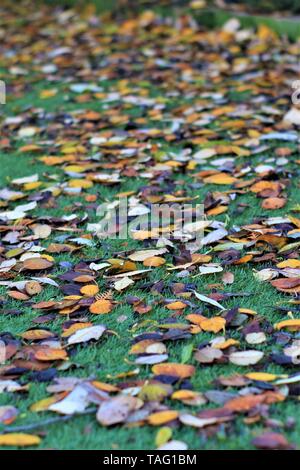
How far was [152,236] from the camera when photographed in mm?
3303

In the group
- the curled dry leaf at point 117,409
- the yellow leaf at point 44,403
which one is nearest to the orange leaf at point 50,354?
the yellow leaf at point 44,403

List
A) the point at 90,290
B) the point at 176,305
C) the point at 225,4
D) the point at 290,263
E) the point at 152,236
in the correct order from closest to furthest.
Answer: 1. the point at 176,305
2. the point at 90,290
3. the point at 290,263
4. the point at 152,236
5. the point at 225,4

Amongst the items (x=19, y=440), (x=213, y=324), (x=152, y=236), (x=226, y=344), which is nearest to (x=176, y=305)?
(x=213, y=324)

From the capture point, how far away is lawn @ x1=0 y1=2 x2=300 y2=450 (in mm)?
2223

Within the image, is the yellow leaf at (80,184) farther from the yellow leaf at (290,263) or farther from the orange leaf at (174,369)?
the orange leaf at (174,369)

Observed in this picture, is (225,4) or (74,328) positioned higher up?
(225,4)

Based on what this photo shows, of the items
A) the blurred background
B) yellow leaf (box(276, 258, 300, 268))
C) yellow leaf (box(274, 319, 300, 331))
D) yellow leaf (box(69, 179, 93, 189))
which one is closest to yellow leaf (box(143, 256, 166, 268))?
yellow leaf (box(276, 258, 300, 268))

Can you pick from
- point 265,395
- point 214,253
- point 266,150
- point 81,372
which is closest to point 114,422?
point 81,372

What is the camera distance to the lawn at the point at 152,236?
7.29ft

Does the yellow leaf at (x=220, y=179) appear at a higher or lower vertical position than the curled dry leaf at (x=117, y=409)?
lower

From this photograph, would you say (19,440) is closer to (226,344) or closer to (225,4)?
(226,344)

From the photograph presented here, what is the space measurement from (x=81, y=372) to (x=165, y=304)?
1.59 ft
